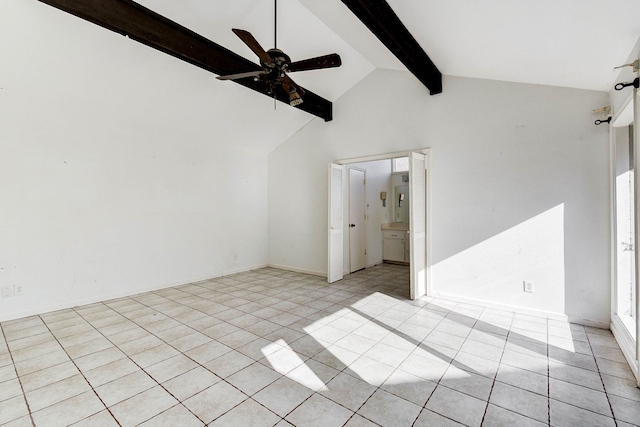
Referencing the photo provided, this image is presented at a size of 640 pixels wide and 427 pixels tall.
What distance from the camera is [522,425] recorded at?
175 cm

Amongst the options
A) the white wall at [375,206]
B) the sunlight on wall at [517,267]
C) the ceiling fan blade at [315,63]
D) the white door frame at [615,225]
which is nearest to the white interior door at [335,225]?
the white wall at [375,206]

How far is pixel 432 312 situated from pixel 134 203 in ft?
15.1

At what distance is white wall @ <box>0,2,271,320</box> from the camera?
10.2 feet

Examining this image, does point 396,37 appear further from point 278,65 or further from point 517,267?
point 517,267

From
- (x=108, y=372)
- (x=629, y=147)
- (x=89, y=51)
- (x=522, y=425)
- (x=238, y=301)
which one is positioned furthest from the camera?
(x=238, y=301)

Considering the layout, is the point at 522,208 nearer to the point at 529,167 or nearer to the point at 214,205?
the point at 529,167

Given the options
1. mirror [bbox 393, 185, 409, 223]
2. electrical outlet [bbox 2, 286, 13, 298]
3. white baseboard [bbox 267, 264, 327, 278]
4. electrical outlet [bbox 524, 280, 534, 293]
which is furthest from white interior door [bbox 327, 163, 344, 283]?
electrical outlet [bbox 2, 286, 13, 298]

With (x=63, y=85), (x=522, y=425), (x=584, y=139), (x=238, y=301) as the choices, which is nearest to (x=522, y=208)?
(x=584, y=139)

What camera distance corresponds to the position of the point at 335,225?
16.9 feet

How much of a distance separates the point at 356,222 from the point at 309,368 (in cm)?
387

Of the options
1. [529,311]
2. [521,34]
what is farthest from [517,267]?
[521,34]

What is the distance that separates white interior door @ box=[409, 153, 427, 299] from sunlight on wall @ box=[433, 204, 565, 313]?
0.33 meters

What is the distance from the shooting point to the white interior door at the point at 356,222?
228 inches

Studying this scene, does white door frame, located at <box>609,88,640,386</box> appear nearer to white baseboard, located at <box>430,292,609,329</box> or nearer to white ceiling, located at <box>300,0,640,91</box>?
white baseboard, located at <box>430,292,609,329</box>
